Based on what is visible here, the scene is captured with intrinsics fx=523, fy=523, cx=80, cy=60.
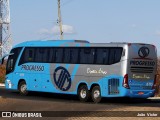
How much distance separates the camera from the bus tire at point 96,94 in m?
26.2

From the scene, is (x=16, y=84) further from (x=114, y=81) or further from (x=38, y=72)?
(x=114, y=81)

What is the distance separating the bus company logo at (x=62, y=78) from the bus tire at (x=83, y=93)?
2.96 feet

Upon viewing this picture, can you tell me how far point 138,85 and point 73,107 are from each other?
18.9 ft

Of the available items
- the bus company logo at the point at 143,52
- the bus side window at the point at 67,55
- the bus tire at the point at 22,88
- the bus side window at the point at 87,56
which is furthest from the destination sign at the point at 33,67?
the bus company logo at the point at 143,52

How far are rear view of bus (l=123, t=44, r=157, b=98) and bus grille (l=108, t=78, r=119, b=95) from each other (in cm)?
45

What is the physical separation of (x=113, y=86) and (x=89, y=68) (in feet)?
6.20

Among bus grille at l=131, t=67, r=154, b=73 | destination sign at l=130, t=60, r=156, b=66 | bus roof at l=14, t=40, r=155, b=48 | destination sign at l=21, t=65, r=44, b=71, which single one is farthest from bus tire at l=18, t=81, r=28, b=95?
destination sign at l=130, t=60, r=156, b=66

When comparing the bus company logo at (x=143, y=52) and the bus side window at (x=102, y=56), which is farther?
the bus side window at (x=102, y=56)

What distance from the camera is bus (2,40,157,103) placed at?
25344 millimetres

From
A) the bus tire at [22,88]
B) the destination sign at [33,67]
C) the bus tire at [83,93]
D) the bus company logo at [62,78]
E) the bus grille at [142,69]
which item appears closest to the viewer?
the bus grille at [142,69]

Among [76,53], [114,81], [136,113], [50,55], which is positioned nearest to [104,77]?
[114,81]

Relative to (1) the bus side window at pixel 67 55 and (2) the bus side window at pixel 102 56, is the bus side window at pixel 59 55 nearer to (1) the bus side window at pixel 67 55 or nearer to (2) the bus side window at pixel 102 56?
(1) the bus side window at pixel 67 55

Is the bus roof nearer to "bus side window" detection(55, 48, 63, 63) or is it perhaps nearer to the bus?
the bus

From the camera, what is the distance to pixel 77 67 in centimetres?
2741
